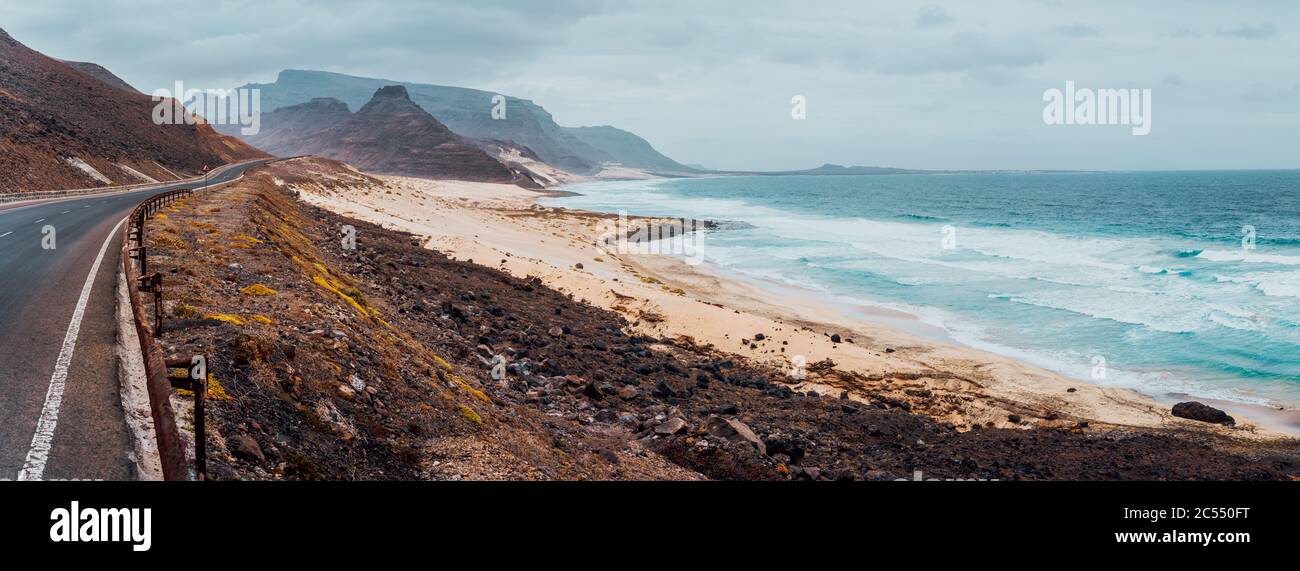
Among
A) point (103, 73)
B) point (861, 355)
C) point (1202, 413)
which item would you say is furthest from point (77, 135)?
point (103, 73)

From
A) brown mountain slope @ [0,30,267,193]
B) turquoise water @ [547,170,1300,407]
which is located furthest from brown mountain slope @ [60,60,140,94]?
turquoise water @ [547,170,1300,407]

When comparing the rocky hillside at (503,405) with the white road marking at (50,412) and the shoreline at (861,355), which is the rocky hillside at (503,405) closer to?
the shoreline at (861,355)

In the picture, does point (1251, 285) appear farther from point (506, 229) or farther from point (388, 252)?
point (506, 229)

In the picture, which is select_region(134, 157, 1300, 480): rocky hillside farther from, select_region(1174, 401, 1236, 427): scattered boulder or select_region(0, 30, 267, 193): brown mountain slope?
select_region(0, 30, 267, 193): brown mountain slope

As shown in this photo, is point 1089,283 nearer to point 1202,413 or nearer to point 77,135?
point 1202,413

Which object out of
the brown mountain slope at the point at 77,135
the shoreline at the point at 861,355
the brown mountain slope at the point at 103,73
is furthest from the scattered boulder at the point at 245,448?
the brown mountain slope at the point at 103,73
